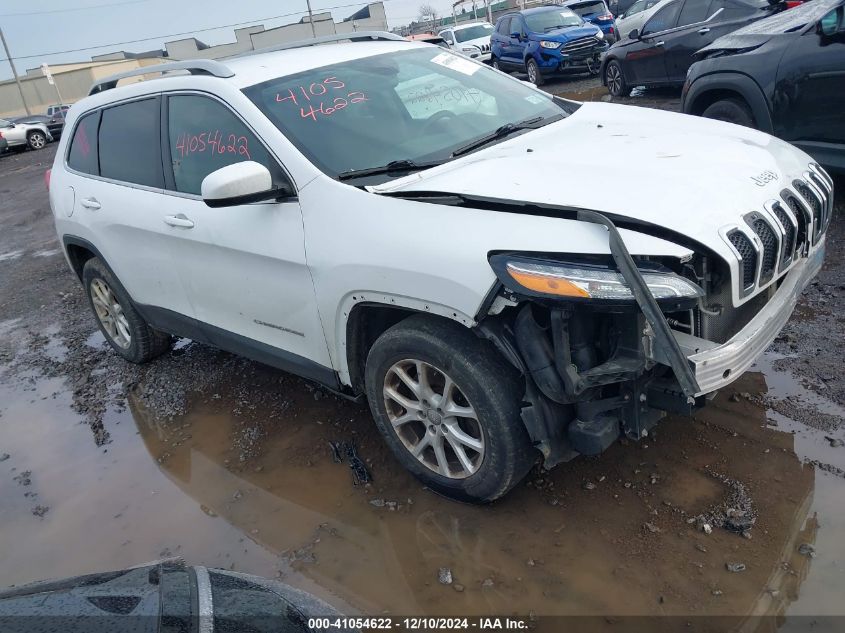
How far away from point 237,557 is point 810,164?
10.6 feet

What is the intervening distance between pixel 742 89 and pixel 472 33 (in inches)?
725

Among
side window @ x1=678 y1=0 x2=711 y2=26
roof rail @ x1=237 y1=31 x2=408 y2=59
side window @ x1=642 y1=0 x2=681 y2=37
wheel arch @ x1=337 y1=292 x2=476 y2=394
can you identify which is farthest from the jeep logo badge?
side window @ x1=642 y1=0 x2=681 y2=37

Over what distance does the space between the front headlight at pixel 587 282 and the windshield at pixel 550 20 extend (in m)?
14.7

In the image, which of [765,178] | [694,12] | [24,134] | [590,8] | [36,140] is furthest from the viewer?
[36,140]

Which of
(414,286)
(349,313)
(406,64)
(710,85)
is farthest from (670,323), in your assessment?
(710,85)

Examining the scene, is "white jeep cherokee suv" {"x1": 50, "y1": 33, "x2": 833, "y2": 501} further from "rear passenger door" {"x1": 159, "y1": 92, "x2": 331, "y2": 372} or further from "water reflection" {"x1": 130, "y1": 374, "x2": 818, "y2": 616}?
"water reflection" {"x1": 130, "y1": 374, "x2": 818, "y2": 616}

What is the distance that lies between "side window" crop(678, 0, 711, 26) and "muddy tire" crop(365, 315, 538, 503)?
373 inches

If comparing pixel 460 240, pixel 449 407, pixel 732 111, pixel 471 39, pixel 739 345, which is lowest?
pixel 449 407

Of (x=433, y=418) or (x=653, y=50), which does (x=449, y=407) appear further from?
(x=653, y=50)

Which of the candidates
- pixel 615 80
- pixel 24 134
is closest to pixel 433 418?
pixel 615 80

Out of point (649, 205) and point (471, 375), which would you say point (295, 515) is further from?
point (649, 205)

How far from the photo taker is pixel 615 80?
11.9m

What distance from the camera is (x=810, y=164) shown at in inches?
128

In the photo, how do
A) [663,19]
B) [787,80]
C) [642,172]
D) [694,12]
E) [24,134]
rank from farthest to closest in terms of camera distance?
[24,134], [663,19], [694,12], [787,80], [642,172]
